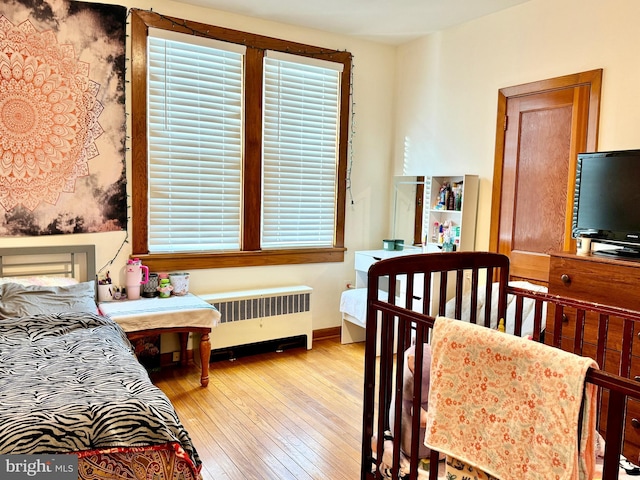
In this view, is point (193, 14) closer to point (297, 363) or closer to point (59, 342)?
point (59, 342)

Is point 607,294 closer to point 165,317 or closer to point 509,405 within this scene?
point 509,405

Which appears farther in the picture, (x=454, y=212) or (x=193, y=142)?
(x=454, y=212)

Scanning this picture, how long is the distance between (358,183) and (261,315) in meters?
1.56

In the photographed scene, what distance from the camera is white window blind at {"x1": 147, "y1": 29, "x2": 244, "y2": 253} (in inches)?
145

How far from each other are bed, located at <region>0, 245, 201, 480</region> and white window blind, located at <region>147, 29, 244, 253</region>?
1.14 meters

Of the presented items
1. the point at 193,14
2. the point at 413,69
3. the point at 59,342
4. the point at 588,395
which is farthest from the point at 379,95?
the point at 588,395

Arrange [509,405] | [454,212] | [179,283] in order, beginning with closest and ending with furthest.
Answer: [509,405]
[179,283]
[454,212]

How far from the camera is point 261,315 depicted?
4012 mm

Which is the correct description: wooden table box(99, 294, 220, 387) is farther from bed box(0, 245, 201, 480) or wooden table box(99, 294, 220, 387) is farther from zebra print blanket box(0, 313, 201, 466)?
zebra print blanket box(0, 313, 201, 466)

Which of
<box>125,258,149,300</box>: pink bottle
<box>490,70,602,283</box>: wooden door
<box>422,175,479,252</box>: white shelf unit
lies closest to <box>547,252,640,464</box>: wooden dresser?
<box>490,70,602,283</box>: wooden door

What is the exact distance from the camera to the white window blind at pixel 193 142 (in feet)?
12.1

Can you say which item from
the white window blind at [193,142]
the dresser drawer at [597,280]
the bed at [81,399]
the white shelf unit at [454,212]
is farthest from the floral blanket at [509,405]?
the white window blind at [193,142]

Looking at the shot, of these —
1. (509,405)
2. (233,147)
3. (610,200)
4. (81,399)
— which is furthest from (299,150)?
(509,405)

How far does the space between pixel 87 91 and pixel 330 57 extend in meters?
2.01
